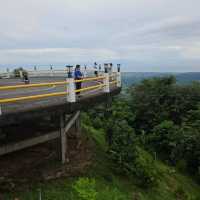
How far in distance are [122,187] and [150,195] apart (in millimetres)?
1750

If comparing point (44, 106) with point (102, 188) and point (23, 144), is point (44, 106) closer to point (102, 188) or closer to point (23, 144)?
point (23, 144)

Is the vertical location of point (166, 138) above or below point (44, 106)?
below

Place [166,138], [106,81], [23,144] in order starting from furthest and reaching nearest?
[166,138] → [106,81] → [23,144]

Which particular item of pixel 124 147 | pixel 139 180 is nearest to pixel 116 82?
pixel 124 147

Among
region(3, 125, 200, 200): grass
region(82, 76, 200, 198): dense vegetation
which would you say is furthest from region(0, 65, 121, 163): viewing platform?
region(82, 76, 200, 198): dense vegetation

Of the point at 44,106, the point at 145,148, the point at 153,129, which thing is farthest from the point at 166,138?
the point at 44,106

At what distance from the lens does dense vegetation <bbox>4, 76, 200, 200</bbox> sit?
11.3 meters

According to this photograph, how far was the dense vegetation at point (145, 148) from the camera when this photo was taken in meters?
11.3

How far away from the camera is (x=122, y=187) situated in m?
11.8

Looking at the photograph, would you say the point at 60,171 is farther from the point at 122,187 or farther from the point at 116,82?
the point at 116,82

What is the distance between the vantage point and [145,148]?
1131 inches

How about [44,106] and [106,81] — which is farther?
[106,81]

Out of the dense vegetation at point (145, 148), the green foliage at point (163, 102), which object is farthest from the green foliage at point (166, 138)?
the green foliage at point (163, 102)

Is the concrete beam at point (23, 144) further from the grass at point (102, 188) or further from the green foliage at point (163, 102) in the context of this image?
the green foliage at point (163, 102)
